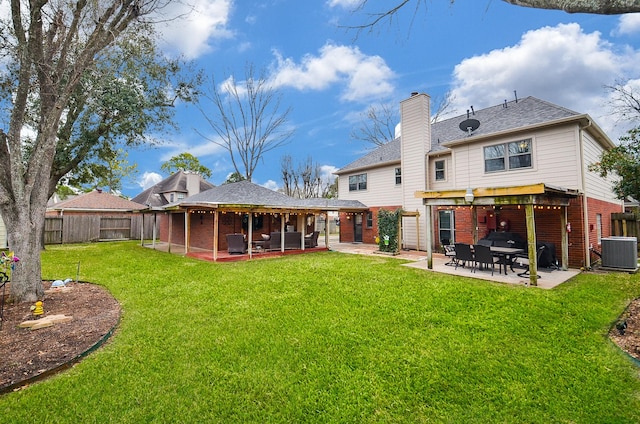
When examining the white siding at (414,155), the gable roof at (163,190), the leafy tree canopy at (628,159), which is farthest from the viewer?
the gable roof at (163,190)

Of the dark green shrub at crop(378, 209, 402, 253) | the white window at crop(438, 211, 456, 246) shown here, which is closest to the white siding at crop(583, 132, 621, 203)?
the white window at crop(438, 211, 456, 246)

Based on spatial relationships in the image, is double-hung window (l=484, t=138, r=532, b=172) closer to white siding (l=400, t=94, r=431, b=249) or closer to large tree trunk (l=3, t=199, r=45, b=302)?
white siding (l=400, t=94, r=431, b=249)

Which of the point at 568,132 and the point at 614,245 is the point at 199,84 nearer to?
the point at 568,132

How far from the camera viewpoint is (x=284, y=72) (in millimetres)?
22750

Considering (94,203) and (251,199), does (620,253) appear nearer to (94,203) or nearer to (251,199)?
(251,199)

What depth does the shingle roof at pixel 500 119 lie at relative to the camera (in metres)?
10.2

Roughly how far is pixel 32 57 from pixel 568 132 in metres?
14.6

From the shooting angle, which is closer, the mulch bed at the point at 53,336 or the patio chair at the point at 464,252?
the mulch bed at the point at 53,336

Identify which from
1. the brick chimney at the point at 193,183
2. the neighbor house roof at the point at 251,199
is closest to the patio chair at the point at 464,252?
the neighbor house roof at the point at 251,199

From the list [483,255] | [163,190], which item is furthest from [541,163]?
[163,190]

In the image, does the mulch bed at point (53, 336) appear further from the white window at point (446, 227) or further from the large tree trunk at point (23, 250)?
the white window at point (446, 227)

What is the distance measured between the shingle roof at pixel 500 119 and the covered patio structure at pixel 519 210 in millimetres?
2970

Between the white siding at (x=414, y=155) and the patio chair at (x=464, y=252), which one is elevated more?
the white siding at (x=414, y=155)

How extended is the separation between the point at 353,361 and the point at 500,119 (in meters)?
12.1
